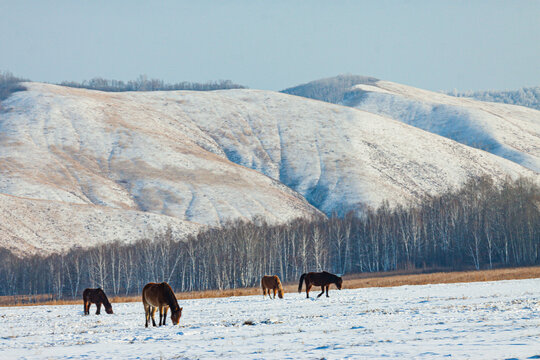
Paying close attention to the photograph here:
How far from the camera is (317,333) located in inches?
706

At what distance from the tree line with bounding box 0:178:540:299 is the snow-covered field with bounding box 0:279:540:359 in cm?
6387

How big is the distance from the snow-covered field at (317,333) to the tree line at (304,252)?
63871 millimetres

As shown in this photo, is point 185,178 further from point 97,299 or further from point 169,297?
point 169,297

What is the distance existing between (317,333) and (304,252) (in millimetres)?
84541

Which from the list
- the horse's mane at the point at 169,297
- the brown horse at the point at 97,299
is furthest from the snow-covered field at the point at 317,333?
the brown horse at the point at 97,299

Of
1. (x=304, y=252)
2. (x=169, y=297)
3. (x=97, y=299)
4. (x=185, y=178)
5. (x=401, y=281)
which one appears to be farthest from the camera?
(x=185, y=178)

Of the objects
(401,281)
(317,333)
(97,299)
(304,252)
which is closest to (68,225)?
(304,252)

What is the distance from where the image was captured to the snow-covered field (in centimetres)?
1388

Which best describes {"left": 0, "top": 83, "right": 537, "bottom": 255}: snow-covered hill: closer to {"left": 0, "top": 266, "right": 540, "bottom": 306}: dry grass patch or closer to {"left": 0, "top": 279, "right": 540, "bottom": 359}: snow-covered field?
{"left": 0, "top": 266, "right": 540, "bottom": 306}: dry grass patch

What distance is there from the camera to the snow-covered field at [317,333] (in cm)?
1388

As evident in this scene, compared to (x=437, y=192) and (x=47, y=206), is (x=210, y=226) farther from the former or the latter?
(x=437, y=192)

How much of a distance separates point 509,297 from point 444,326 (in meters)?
10.4

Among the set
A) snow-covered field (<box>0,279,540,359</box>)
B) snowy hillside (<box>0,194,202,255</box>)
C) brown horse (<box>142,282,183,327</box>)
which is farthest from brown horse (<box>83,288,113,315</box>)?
snowy hillside (<box>0,194,202,255</box>)

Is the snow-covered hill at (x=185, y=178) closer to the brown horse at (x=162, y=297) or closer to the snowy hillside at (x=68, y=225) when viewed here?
the snowy hillside at (x=68, y=225)
